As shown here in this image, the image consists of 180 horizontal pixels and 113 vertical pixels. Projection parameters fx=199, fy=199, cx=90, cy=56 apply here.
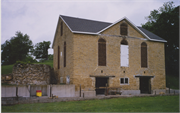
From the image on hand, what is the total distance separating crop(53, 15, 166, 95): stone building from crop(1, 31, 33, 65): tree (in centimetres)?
2815

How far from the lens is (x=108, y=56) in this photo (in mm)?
23562

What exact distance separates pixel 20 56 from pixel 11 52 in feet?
8.41

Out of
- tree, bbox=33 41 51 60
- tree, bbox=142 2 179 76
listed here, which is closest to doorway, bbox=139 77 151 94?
tree, bbox=142 2 179 76

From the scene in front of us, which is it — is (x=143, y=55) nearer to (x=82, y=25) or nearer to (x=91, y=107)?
(x=82, y=25)

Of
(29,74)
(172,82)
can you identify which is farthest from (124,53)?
(172,82)

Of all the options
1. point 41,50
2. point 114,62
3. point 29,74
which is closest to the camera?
point 114,62

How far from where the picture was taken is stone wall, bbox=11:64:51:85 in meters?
23.6

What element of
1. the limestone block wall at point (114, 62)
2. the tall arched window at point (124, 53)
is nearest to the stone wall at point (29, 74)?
the limestone block wall at point (114, 62)

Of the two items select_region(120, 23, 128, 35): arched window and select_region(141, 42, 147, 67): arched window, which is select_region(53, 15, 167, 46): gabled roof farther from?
select_region(141, 42, 147, 67): arched window

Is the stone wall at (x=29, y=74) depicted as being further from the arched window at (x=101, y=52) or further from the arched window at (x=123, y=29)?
the arched window at (x=123, y=29)

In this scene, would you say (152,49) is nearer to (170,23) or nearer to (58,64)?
(58,64)

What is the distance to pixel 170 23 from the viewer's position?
39.4 metres

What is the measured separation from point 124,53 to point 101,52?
3.25 metres

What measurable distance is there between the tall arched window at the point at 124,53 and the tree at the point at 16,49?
3491 cm
